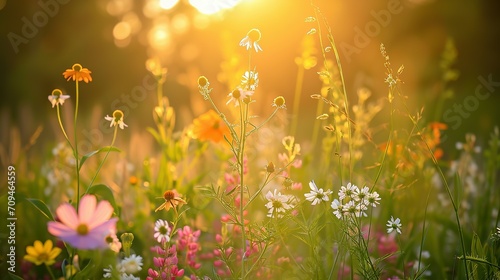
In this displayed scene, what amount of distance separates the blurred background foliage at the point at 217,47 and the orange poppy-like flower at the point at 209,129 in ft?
14.1

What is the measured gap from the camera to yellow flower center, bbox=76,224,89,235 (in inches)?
38.1

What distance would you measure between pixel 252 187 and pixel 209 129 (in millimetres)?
894

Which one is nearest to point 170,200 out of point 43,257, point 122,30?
point 43,257

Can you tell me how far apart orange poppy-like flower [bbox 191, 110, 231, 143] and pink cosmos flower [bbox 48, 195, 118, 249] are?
1288 mm

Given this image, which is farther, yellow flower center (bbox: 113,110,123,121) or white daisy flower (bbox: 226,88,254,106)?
yellow flower center (bbox: 113,110,123,121)

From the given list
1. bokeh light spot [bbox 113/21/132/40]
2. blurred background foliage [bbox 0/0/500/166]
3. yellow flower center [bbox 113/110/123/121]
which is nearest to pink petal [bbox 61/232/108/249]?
yellow flower center [bbox 113/110/123/121]

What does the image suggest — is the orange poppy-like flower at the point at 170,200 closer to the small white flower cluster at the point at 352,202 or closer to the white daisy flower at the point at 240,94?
the white daisy flower at the point at 240,94

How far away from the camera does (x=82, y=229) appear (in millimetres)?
975

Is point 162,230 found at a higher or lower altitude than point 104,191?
lower

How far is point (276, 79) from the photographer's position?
9180 millimetres

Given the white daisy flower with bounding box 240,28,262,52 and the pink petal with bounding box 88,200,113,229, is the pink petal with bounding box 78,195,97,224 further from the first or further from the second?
the white daisy flower with bounding box 240,28,262,52

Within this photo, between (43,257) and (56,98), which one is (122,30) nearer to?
(56,98)

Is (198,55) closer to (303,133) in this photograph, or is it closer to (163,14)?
(163,14)

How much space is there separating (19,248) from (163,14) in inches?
366
